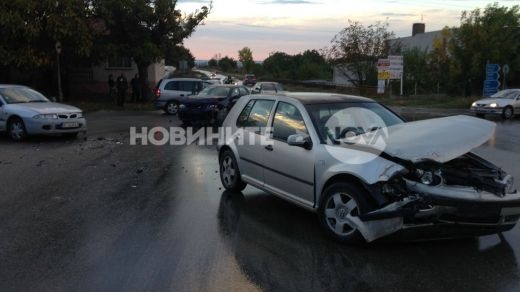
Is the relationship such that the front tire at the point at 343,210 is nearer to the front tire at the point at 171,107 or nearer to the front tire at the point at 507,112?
the front tire at the point at 171,107

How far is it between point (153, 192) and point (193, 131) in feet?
29.5

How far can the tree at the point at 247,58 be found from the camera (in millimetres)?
120519

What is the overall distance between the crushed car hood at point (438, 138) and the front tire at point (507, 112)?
19.9 metres

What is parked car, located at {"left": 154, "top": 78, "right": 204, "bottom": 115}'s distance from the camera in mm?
23609

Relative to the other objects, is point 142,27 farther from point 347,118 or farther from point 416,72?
point 416,72

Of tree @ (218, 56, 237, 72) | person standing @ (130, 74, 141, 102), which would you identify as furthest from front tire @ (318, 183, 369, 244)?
tree @ (218, 56, 237, 72)

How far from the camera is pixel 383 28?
4997 cm

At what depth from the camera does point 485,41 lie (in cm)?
3694

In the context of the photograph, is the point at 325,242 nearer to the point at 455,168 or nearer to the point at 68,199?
the point at 455,168

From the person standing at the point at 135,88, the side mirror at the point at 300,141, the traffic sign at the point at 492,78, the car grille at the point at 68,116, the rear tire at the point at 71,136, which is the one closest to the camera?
the side mirror at the point at 300,141

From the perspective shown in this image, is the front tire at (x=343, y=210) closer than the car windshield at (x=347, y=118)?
Yes

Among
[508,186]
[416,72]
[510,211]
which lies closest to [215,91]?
[508,186]

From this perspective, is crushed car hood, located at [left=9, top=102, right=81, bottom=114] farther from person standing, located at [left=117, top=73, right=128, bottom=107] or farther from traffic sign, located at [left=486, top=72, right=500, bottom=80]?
traffic sign, located at [left=486, top=72, right=500, bottom=80]

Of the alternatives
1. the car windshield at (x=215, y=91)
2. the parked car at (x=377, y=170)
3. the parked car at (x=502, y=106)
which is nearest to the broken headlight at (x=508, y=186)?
the parked car at (x=377, y=170)
